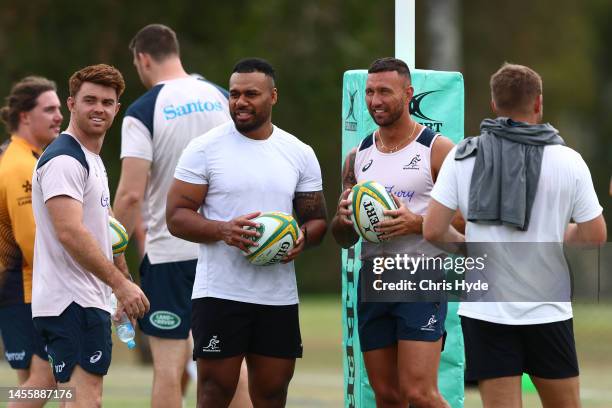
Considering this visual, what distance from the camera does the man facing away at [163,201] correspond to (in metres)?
8.23

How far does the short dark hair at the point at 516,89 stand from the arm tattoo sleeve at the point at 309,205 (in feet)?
4.72

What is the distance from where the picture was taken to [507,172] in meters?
6.04

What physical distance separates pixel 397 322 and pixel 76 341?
1.86 meters

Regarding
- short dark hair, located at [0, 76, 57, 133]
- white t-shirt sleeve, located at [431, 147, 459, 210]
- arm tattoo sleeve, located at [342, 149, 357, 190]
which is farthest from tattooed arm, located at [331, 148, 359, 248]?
short dark hair, located at [0, 76, 57, 133]

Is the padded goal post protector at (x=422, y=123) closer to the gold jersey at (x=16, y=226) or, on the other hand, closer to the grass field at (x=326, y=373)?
the grass field at (x=326, y=373)

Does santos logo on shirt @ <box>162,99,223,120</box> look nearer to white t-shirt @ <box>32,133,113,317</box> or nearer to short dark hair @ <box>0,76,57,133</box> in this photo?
short dark hair @ <box>0,76,57,133</box>

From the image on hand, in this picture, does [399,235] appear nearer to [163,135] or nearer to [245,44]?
[163,135]

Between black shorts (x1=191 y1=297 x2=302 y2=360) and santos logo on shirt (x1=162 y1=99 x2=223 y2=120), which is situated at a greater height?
santos logo on shirt (x1=162 y1=99 x2=223 y2=120)

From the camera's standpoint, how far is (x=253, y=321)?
707 cm

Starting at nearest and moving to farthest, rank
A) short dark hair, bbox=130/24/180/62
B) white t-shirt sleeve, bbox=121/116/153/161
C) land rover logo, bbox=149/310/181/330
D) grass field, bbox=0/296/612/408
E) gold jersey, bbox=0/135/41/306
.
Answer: gold jersey, bbox=0/135/41/306
land rover logo, bbox=149/310/181/330
white t-shirt sleeve, bbox=121/116/153/161
short dark hair, bbox=130/24/180/62
grass field, bbox=0/296/612/408

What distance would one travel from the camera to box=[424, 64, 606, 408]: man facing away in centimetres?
607

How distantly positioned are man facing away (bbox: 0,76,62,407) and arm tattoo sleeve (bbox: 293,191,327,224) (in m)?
1.80

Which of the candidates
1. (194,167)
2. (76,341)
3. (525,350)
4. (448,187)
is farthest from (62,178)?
(525,350)

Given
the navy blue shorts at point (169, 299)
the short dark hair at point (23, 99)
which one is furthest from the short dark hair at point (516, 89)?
the short dark hair at point (23, 99)
